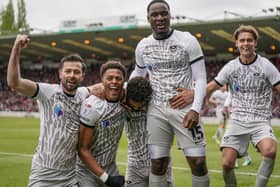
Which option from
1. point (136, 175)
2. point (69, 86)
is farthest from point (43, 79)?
point (69, 86)

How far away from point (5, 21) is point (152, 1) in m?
58.5

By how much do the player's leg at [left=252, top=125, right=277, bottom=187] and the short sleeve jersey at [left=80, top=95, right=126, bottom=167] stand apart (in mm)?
2062

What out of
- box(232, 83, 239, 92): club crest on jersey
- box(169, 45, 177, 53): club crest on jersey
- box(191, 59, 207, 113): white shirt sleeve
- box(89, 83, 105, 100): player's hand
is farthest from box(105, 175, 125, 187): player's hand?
box(232, 83, 239, 92): club crest on jersey

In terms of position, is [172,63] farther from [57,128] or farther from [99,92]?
[57,128]

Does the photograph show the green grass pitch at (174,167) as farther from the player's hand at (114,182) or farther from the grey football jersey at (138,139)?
the player's hand at (114,182)

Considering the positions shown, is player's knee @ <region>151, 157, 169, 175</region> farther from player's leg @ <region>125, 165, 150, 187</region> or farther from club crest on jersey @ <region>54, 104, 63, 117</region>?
club crest on jersey @ <region>54, 104, 63, 117</region>

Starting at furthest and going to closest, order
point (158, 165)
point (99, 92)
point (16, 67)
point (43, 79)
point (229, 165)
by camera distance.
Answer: point (43, 79) → point (229, 165) → point (158, 165) → point (99, 92) → point (16, 67)

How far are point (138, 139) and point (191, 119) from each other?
0.73 metres

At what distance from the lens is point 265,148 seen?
5.91 meters

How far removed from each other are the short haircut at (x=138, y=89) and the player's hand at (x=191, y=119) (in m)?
0.48

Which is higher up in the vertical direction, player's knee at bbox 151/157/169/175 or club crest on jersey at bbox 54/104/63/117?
club crest on jersey at bbox 54/104/63/117

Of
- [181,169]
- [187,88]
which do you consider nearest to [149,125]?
[187,88]

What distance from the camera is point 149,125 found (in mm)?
5090

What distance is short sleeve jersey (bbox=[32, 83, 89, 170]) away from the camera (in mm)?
4426
